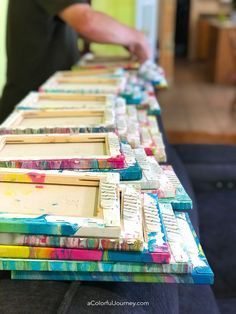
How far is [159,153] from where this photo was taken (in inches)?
36.1

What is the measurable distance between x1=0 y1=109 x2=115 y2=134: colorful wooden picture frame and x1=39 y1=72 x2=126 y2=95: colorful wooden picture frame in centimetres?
24

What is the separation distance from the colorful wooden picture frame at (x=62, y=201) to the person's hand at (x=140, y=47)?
1.20 meters

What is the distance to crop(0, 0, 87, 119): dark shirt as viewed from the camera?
1.58 m

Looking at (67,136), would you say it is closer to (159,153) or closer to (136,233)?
(159,153)

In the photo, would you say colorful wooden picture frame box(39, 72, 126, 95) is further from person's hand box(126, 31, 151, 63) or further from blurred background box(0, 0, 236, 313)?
blurred background box(0, 0, 236, 313)

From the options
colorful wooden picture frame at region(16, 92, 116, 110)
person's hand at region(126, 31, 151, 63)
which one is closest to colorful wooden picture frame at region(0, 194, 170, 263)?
colorful wooden picture frame at region(16, 92, 116, 110)

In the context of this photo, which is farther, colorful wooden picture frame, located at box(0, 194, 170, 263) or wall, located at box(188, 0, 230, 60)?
wall, located at box(188, 0, 230, 60)

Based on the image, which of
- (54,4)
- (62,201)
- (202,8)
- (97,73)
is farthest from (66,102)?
(202,8)

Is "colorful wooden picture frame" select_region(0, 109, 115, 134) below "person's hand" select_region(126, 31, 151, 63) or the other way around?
below

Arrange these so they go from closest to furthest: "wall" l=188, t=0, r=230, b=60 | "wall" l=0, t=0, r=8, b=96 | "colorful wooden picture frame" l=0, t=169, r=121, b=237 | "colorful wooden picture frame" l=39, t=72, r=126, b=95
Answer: "colorful wooden picture frame" l=0, t=169, r=121, b=237 → "colorful wooden picture frame" l=39, t=72, r=126, b=95 → "wall" l=0, t=0, r=8, b=96 → "wall" l=188, t=0, r=230, b=60

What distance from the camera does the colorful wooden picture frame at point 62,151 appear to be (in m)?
0.70

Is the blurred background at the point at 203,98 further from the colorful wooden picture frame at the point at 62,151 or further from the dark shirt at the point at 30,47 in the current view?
the dark shirt at the point at 30,47

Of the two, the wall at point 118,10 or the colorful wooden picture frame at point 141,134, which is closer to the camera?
the colorful wooden picture frame at point 141,134

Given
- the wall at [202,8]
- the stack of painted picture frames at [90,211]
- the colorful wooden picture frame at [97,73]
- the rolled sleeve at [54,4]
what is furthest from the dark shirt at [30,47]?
the wall at [202,8]
